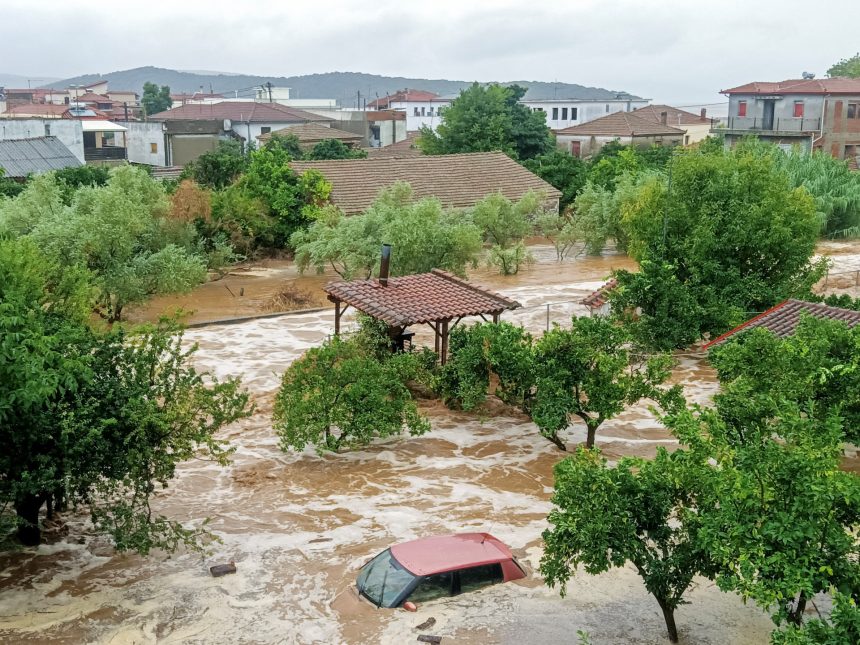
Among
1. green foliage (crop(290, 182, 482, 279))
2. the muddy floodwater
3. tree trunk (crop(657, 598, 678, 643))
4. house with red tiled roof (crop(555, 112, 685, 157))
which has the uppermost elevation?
house with red tiled roof (crop(555, 112, 685, 157))

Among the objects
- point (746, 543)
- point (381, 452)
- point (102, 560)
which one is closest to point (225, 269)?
point (381, 452)

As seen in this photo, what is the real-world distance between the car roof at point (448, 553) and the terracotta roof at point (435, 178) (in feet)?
96.2

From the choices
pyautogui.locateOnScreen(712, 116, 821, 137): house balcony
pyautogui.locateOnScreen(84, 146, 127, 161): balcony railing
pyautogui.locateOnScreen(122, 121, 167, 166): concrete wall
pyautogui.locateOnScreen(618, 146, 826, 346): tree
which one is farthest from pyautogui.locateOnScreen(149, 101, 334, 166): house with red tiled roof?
pyautogui.locateOnScreen(618, 146, 826, 346): tree

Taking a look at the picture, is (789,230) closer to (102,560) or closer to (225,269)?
(102,560)

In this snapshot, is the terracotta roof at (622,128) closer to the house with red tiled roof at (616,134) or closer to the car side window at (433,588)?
the house with red tiled roof at (616,134)

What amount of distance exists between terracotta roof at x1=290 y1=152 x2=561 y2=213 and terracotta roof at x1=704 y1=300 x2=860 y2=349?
22276 millimetres

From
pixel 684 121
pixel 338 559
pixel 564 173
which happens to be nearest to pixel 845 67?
pixel 684 121

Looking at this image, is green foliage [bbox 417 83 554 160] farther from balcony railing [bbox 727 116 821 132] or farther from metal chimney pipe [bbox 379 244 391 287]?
metal chimney pipe [bbox 379 244 391 287]

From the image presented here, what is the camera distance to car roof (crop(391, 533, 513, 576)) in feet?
40.6

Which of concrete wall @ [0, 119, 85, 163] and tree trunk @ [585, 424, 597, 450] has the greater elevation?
concrete wall @ [0, 119, 85, 163]

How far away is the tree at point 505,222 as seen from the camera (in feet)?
132

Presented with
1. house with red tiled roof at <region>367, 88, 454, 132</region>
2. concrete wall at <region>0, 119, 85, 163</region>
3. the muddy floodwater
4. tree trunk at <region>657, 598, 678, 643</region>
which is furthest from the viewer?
house with red tiled roof at <region>367, 88, 454, 132</region>

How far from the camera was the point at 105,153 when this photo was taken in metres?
67.1

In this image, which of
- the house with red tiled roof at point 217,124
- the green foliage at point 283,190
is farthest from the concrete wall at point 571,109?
the green foliage at point 283,190
